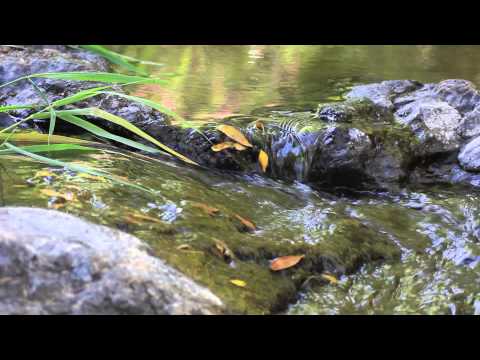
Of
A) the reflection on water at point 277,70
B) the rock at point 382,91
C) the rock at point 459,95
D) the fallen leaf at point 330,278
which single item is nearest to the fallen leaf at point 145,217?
the fallen leaf at point 330,278

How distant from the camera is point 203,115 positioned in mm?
3578

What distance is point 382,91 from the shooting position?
4129 mm

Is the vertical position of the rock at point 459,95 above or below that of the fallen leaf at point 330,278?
above

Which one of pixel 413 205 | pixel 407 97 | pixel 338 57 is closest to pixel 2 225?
pixel 413 205

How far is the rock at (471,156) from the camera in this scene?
3.07 metres

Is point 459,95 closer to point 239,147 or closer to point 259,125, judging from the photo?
point 259,125

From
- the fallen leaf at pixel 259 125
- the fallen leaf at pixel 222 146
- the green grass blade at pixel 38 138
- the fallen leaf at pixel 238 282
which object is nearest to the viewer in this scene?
the fallen leaf at pixel 238 282

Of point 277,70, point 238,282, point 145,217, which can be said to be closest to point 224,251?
point 238,282

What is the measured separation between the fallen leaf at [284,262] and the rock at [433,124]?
1579 millimetres

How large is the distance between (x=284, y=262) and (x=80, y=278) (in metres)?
0.84

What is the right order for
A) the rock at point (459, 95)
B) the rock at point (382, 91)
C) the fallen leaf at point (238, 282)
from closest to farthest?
1. the fallen leaf at point (238, 282)
2. the rock at point (459, 95)
3. the rock at point (382, 91)

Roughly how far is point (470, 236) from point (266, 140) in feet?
4.21

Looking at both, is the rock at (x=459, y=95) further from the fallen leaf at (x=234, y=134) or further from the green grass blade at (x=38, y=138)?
the green grass blade at (x=38, y=138)

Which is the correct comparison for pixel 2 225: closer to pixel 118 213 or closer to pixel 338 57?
pixel 118 213
